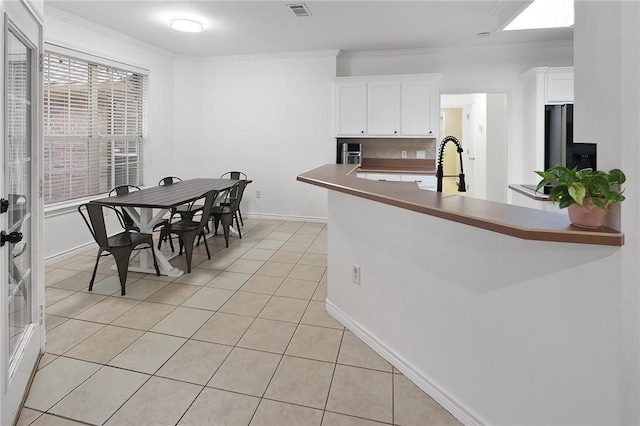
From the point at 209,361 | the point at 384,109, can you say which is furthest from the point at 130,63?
the point at 209,361

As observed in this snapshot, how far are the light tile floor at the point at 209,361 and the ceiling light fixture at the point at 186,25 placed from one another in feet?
9.73

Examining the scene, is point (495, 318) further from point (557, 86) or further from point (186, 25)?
point (557, 86)

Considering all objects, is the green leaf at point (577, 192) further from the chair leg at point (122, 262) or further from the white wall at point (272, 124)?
the white wall at point (272, 124)

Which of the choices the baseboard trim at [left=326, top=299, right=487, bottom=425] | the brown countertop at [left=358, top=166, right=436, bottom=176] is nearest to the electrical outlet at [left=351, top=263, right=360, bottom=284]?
the baseboard trim at [left=326, top=299, right=487, bottom=425]

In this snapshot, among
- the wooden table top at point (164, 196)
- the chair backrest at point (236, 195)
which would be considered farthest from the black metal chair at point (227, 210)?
the wooden table top at point (164, 196)

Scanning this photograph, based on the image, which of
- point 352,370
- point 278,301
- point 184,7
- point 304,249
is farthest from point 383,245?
point 184,7

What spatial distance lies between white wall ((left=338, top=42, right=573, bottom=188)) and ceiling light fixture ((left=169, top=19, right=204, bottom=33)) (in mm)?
2797

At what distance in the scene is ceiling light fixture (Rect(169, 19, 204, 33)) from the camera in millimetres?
4531

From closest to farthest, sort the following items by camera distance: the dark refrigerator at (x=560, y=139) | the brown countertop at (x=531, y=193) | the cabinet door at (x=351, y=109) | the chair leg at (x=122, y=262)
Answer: the brown countertop at (x=531, y=193), the chair leg at (x=122, y=262), the dark refrigerator at (x=560, y=139), the cabinet door at (x=351, y=109)

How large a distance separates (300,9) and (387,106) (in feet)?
7.06

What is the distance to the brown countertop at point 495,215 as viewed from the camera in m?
1.25

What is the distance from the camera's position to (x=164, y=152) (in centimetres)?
624

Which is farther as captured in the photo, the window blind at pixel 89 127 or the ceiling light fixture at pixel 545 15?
the window blind at pixel 89 127

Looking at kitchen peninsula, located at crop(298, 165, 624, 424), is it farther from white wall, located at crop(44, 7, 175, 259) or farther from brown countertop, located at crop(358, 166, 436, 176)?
white wall, located at crop(44, 7, 175, 259)
